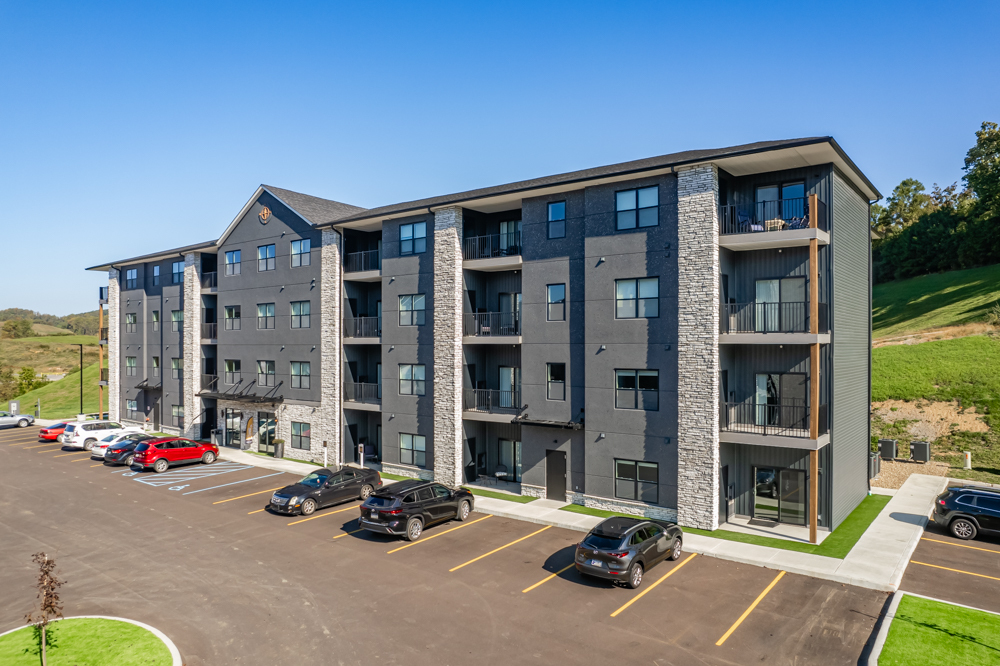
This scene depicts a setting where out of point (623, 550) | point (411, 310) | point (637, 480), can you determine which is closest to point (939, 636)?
point (623, 550)

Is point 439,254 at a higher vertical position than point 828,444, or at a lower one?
higher

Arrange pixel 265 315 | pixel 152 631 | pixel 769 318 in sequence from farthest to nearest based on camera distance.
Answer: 1. pixel 265 315
2. pixel 769 318
3. pixel 152 631

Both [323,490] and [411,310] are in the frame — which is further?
[411,310]

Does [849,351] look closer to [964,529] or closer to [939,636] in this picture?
[964,529]

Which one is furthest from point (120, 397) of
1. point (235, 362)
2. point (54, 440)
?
point (235, 362)

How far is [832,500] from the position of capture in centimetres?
1955

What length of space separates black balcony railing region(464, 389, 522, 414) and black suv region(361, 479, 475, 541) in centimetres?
543

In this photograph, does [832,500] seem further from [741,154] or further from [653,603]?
[741,154]

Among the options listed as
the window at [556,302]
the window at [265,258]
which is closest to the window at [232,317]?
the window at [265,258]

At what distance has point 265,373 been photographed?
34656 mm

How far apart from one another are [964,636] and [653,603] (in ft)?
20.0

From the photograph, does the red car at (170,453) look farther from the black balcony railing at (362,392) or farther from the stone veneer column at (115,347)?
the stone veneer column at (115,347)

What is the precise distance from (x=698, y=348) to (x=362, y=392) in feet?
58.4

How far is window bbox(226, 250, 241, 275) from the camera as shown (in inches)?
1431
